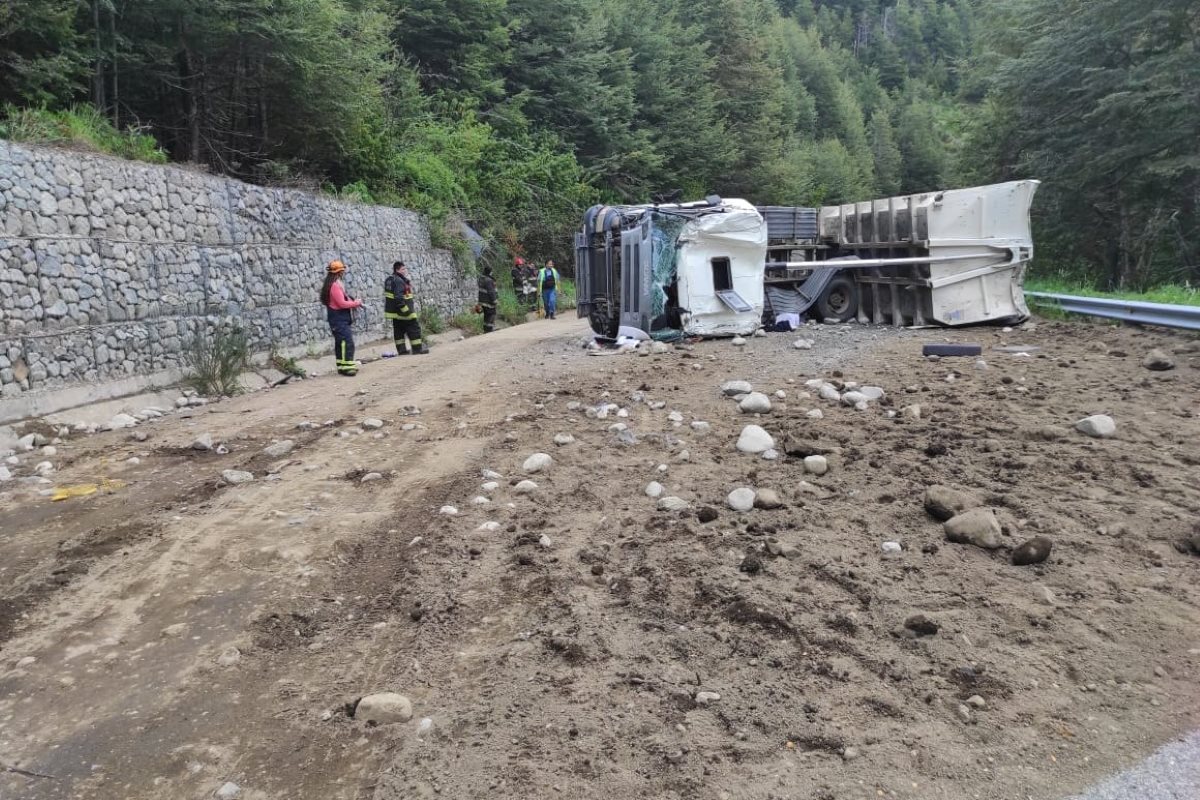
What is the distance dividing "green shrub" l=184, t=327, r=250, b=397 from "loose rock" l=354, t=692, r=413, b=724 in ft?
26.6

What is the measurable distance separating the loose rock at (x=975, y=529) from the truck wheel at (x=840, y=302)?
399 inches

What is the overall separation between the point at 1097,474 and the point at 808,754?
129 inches

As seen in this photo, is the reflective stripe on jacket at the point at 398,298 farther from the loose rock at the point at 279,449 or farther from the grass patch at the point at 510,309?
the grass patch at the point at 510,309

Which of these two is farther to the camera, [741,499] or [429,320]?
[429,320]

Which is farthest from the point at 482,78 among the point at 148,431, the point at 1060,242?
the point at 148,431

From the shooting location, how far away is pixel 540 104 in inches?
1178

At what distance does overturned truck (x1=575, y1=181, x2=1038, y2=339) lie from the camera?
11.2 m

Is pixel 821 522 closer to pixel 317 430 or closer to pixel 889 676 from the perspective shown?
pixel 889 676

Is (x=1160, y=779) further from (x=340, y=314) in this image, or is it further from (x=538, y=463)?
(x=340, y=314)

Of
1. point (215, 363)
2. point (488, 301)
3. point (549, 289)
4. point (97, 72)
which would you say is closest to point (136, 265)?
point (215, 363)

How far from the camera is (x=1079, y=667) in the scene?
114 inches

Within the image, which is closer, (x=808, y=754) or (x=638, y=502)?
(x=808, y=754)

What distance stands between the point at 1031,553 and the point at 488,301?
1595 cm

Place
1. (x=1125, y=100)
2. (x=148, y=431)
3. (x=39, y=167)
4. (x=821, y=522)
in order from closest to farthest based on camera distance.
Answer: (x=821, y=522)
(x=148, y=431)
(x=39, y=167)
(x=1125, y=100)
